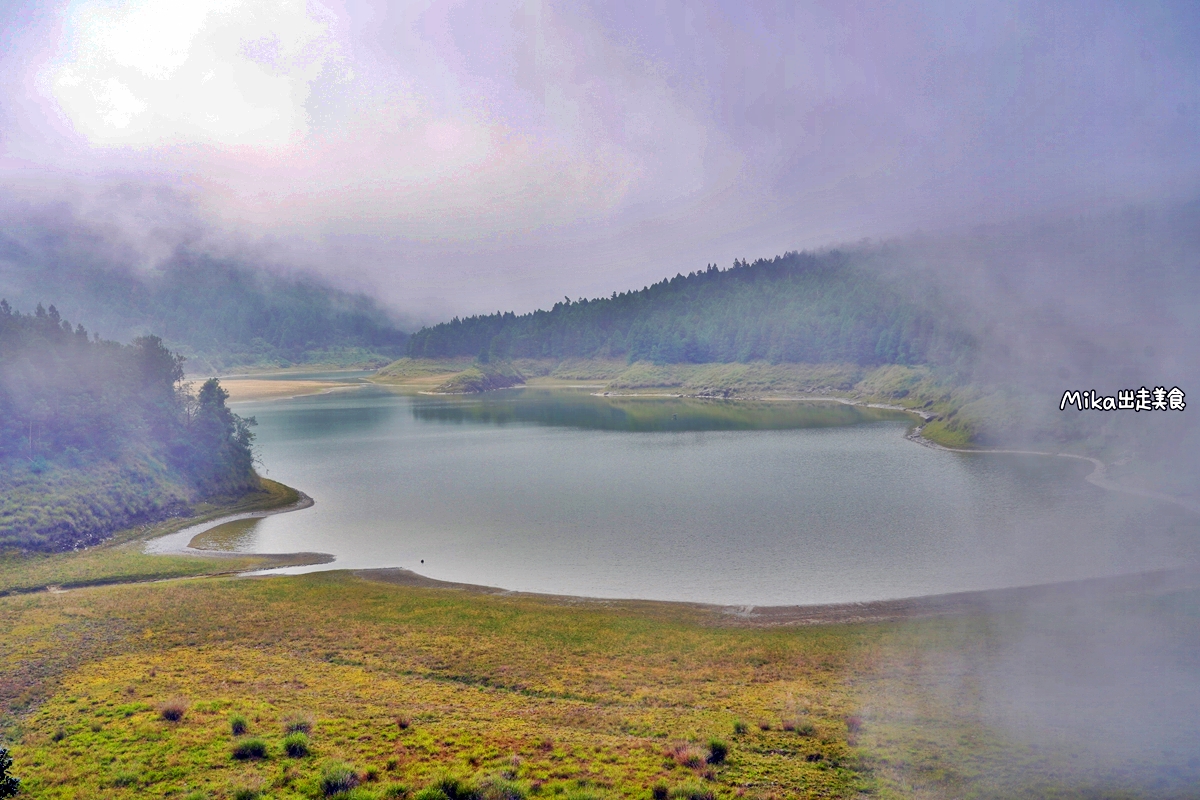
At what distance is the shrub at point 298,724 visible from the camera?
17.1m

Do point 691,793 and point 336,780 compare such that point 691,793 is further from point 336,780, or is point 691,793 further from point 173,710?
point 173,710

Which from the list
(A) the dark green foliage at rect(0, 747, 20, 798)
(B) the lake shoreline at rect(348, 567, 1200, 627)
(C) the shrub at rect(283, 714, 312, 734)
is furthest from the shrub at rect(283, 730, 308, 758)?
(B) the lake shoreline at rect(348, 567, 1200, 627)

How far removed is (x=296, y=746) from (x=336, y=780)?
2488mm

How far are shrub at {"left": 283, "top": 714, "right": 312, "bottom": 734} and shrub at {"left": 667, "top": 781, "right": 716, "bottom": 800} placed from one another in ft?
31.1

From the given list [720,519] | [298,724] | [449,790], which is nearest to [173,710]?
[298,724]

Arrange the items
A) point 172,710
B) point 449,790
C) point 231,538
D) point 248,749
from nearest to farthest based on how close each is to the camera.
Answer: point 449,790, point 248,749, point 172,710, point 231,538

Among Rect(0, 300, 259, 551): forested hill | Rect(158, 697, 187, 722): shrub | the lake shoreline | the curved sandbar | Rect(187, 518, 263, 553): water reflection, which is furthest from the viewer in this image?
Rect(187, 518, 263, 553): water reflection

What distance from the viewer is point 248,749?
15.8m

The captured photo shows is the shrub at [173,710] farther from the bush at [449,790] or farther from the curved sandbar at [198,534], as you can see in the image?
the curved sandbar at [198,534]

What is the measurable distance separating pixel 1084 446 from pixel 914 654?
2207 inches

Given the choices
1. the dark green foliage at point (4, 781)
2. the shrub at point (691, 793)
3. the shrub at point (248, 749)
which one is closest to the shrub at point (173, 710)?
the shrub at point (248, 749)

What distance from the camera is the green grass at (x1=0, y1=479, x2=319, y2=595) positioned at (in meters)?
37.2

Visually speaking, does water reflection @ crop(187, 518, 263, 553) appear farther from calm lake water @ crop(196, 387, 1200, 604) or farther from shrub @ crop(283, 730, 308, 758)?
shrub @ crop(283, 730, 308, 758)

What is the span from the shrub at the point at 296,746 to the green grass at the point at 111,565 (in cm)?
2922
